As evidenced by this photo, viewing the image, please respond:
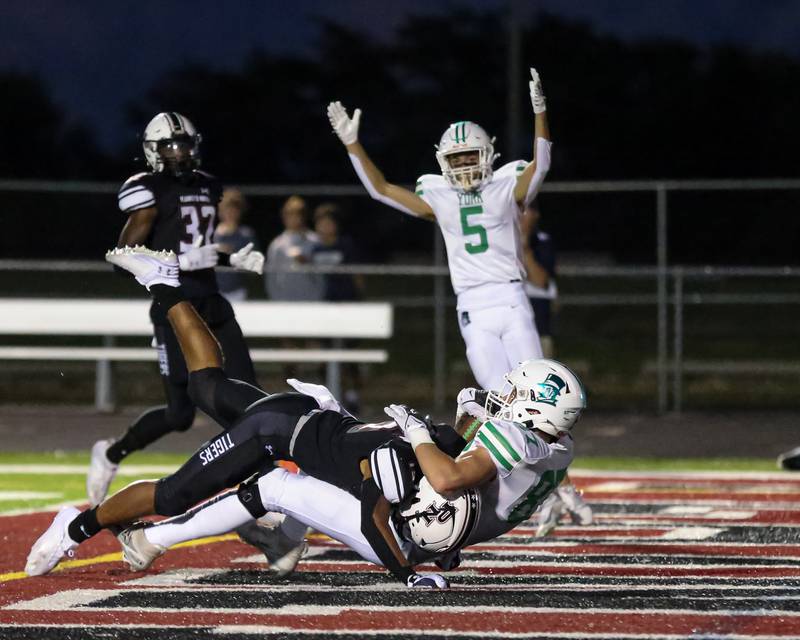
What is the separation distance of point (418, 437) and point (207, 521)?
90 centimetres

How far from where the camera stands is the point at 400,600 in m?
6.01

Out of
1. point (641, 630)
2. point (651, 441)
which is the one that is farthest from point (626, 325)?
point (641, 630)

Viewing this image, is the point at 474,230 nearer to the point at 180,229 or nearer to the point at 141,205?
the point at 180,229

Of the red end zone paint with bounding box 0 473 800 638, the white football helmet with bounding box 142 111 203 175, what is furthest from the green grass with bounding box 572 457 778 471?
the white football helmet with bounding box 142 111 203 175

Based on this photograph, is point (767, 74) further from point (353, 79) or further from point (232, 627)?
point (232, 627)

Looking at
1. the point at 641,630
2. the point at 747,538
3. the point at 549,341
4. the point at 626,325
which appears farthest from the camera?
the point at 626,325

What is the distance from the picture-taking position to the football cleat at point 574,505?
8.47m

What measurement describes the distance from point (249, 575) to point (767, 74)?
34.9m

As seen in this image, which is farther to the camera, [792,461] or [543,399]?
[792,461]

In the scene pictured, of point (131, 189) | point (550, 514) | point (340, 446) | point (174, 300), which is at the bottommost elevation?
point (550, 514)

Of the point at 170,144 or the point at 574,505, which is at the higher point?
the point at 170,144

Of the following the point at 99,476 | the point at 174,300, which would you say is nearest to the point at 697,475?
the point at 99,476

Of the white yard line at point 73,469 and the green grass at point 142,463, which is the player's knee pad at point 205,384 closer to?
the green grass at point 142,463

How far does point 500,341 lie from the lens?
28.2 ft
